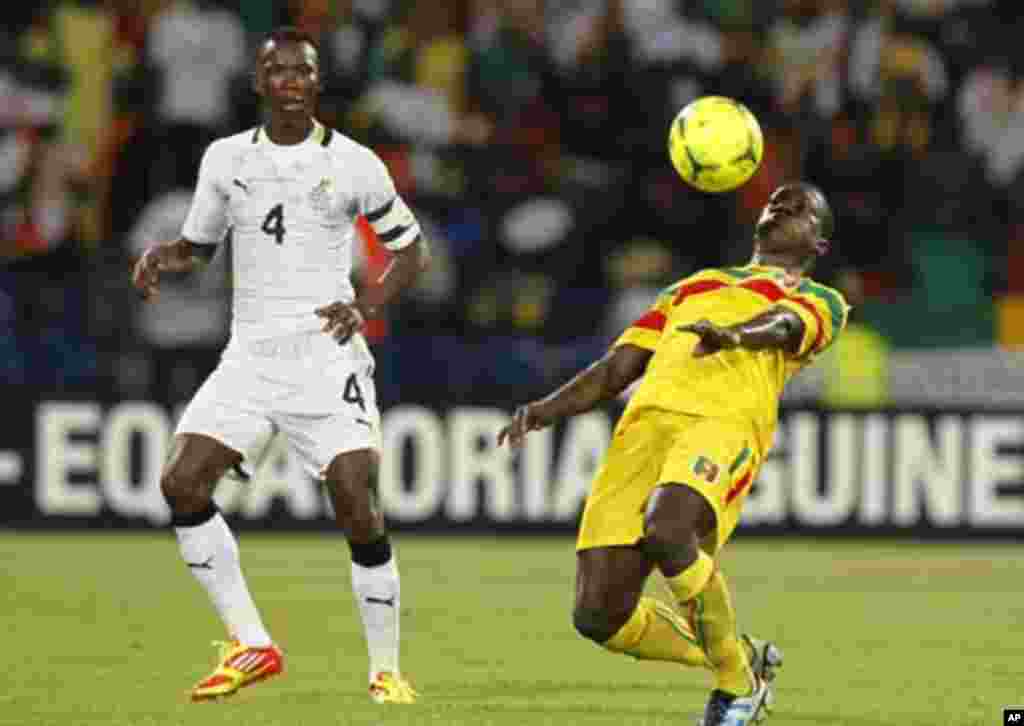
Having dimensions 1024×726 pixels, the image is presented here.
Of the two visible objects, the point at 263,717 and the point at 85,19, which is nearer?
the point at 263,717

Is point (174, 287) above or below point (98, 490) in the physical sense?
above

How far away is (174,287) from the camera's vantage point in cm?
1717

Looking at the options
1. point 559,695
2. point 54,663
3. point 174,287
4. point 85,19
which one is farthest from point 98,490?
point 559,695

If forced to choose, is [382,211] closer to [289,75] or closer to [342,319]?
[342,319]

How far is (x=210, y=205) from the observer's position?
9453mm

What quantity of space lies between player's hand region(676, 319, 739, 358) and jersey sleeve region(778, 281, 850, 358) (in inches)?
17.8

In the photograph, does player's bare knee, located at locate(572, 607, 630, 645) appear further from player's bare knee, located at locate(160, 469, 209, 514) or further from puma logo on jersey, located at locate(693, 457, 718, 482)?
player's bare knee, located at locate(160, 469, 209, 514)

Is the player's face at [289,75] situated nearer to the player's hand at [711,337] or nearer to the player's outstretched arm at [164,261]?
the player's outstretched arm at [164,261]

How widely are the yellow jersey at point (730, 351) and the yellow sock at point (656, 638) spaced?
67 cm

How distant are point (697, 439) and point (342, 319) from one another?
1.68 meters

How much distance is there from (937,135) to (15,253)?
6992 mm

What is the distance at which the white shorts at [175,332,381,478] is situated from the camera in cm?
929

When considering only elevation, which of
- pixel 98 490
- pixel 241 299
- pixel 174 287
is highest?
pixel 241 299

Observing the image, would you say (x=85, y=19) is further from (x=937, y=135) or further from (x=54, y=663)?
(x=54, y=663)
